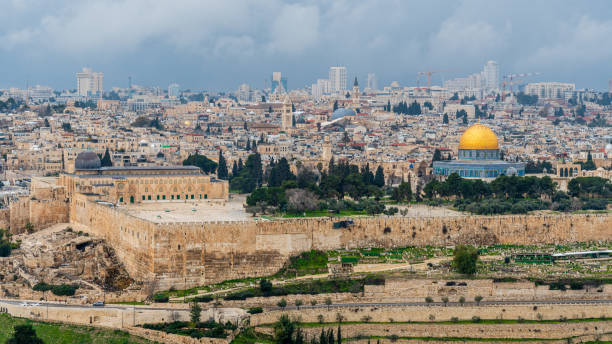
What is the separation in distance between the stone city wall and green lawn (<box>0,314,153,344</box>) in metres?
4.45

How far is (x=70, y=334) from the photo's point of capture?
3916cm

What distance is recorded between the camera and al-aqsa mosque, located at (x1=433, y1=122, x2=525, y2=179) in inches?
2842

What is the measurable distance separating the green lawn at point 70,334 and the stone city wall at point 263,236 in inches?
175

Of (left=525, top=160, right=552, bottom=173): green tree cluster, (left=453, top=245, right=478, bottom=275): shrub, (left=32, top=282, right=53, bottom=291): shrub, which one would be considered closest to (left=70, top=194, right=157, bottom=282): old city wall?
(left=32, top=282, right=53, bottom=291): shrub

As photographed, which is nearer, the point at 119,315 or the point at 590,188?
the point at 119,315

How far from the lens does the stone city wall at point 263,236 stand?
4388 cm

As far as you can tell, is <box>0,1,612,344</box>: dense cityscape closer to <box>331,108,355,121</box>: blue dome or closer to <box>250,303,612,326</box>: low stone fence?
<box>250,303,612,326</box>: low stone fence

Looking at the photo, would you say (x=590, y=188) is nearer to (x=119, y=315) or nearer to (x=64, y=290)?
(x=64, y=290)

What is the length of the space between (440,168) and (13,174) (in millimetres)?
29951

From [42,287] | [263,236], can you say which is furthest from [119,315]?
[263,236]

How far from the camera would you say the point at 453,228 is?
5022 centimetres

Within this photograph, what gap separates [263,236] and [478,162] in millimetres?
31242

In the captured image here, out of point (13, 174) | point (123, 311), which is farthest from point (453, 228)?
point (13, 174)

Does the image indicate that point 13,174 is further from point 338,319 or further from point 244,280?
point 338,319
